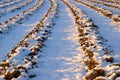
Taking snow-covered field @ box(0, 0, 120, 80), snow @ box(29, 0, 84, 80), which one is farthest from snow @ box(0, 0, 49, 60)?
snow @ box(29, 0, 84, 80)

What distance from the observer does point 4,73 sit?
12.5 m

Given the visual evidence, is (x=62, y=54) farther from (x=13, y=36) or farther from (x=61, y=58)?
(x=13, y=36)

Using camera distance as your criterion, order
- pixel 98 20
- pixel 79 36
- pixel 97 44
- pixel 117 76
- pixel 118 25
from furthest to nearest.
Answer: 1. pixel 98 20
2. pixel 118 25
3. pixel 79 36
4. pixel 97 44
5. pixel 117 76

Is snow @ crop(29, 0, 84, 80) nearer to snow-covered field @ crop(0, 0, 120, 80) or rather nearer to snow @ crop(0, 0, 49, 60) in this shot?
snow-covered field @ crop(0, 0, 120, 80)

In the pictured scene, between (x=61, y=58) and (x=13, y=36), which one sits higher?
(x=13, y=36)

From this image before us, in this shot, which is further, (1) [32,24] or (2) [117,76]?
(1) [32,24]

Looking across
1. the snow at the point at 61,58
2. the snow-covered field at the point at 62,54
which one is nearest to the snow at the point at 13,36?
the snow-covered field at the point at 62,54

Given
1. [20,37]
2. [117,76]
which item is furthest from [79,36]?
[117,76]

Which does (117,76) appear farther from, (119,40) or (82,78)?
(119,40)

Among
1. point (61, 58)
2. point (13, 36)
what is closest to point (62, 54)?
point (61, 58)

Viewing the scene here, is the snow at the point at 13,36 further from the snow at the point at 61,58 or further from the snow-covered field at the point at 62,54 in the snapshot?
the snow at the point at 61,58

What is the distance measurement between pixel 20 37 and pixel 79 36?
3973mm

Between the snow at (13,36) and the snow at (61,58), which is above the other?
the snow at (13,36)

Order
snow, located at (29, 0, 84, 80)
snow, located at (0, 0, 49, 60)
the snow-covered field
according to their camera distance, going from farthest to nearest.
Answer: snow, located at (0, 0, 49, 60) < snow, located at (29, 0, 84, 80) < the snow-covered field
